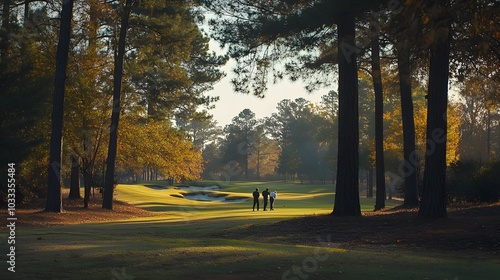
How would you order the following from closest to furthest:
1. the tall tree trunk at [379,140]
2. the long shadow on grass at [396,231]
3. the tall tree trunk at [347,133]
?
the long shadow on grass at [396,231] < the tall tree trunk at [347,133] < the tall tree trunk at [379,140]

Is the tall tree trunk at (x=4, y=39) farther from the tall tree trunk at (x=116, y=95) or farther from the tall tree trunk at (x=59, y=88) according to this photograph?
the tall tree trunk at (x=116, y=95)

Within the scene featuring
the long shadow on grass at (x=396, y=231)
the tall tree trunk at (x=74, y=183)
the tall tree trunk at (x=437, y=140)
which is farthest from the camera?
the tall tree trunk at (x=74, y=183)

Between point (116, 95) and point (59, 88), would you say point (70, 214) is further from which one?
point (116, 95)

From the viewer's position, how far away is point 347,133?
21.9 m

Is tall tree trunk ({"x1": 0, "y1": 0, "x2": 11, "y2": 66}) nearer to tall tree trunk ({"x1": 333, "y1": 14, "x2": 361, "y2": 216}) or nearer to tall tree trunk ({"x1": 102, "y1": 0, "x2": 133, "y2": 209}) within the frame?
tall tree trunk ({"x1": 102, "y1": 0, "x2": 133, "y2": 209})

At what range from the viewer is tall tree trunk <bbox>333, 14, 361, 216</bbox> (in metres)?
21.8

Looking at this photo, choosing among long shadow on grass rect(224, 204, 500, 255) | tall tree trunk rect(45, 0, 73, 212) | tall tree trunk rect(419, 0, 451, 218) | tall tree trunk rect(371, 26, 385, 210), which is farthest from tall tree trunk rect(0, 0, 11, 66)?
tall tree trunk rect(419, 0, 451, 218)

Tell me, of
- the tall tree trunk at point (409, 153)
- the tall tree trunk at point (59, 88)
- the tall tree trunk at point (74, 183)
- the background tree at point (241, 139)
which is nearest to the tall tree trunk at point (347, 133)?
the tall tree trunk at point (409, 153)

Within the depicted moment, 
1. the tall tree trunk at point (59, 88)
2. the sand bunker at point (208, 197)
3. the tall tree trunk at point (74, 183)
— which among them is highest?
the tall tree trunk at point (59, 88)

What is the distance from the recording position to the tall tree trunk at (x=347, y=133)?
2183 centimetres

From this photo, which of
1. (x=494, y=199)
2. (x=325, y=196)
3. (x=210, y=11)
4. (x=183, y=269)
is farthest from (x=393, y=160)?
(x=183, y=269)

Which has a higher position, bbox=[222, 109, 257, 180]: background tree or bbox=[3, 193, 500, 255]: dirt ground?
bbox=[222, 109, 257, 180]: background tree

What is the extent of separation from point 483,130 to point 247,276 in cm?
8761

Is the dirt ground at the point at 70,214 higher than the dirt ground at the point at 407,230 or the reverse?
the reverse
